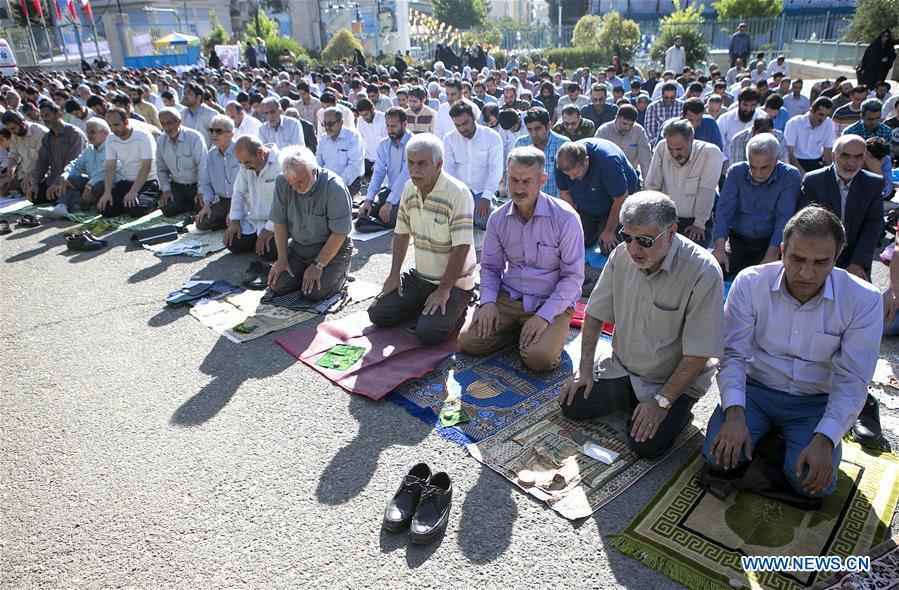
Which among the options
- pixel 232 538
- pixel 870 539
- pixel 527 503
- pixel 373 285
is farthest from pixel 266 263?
pixel 870 539

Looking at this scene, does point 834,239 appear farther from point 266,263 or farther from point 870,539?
point 266,263

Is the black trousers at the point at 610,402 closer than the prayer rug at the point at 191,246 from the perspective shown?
Yes

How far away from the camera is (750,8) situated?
30.8 meters

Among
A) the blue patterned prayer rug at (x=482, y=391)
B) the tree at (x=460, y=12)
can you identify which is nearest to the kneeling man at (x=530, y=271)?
the blue patterned prayer rug at (x=482, y=391)

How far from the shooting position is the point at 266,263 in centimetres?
633

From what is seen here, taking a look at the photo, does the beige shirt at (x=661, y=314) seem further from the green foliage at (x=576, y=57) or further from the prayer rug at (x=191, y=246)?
the green foliage at (x=576, y=57)

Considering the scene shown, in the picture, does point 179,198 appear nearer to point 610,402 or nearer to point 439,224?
point 439,224

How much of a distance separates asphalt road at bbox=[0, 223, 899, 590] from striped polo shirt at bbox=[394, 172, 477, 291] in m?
1.26

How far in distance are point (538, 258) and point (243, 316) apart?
8.77ft

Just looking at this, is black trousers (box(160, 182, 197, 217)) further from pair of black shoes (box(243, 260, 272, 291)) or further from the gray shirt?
the gray shirt

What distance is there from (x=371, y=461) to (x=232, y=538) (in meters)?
0.80

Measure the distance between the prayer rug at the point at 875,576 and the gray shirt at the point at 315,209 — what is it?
13.6 ft

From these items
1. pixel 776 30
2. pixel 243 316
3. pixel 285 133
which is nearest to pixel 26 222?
pixel 285 133

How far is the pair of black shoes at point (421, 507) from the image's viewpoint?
8.92 feet
